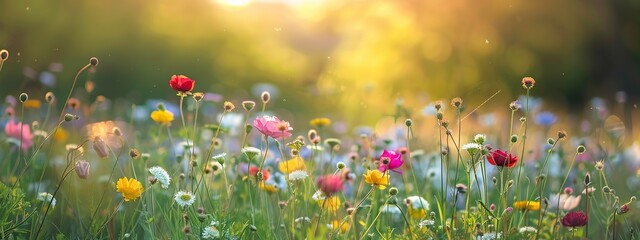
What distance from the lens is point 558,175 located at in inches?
112

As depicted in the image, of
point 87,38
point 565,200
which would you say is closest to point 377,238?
point 565,200

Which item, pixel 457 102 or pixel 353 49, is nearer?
pixel 457 102

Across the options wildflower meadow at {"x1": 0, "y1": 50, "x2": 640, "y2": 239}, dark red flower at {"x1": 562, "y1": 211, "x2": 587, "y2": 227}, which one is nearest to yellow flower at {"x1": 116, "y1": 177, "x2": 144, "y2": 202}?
wildflower meadow at {"x1": 0, "y1": 50, "x2": 640, "y2": 239}

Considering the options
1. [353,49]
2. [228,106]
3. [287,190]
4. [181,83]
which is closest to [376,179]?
[228,106]

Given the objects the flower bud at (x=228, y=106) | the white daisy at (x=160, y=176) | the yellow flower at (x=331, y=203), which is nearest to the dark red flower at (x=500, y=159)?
the yellow flower at (x=331, y=203)

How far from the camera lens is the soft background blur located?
21.0 ft

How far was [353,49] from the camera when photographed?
23.6ft

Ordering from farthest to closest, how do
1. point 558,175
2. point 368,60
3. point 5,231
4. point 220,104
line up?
1. point 368,60
2. point 220,104
3. point 558,175
4. point 5,231

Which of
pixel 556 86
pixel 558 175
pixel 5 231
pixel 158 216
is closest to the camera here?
pixel 5 231

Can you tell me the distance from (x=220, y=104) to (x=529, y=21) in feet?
11.1

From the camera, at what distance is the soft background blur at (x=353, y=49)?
6.41 m

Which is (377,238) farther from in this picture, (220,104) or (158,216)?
(220,104)

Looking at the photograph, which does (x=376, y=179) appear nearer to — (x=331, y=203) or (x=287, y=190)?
(x=331, y=203)

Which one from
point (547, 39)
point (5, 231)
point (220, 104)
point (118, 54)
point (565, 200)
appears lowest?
point (5, 231)
